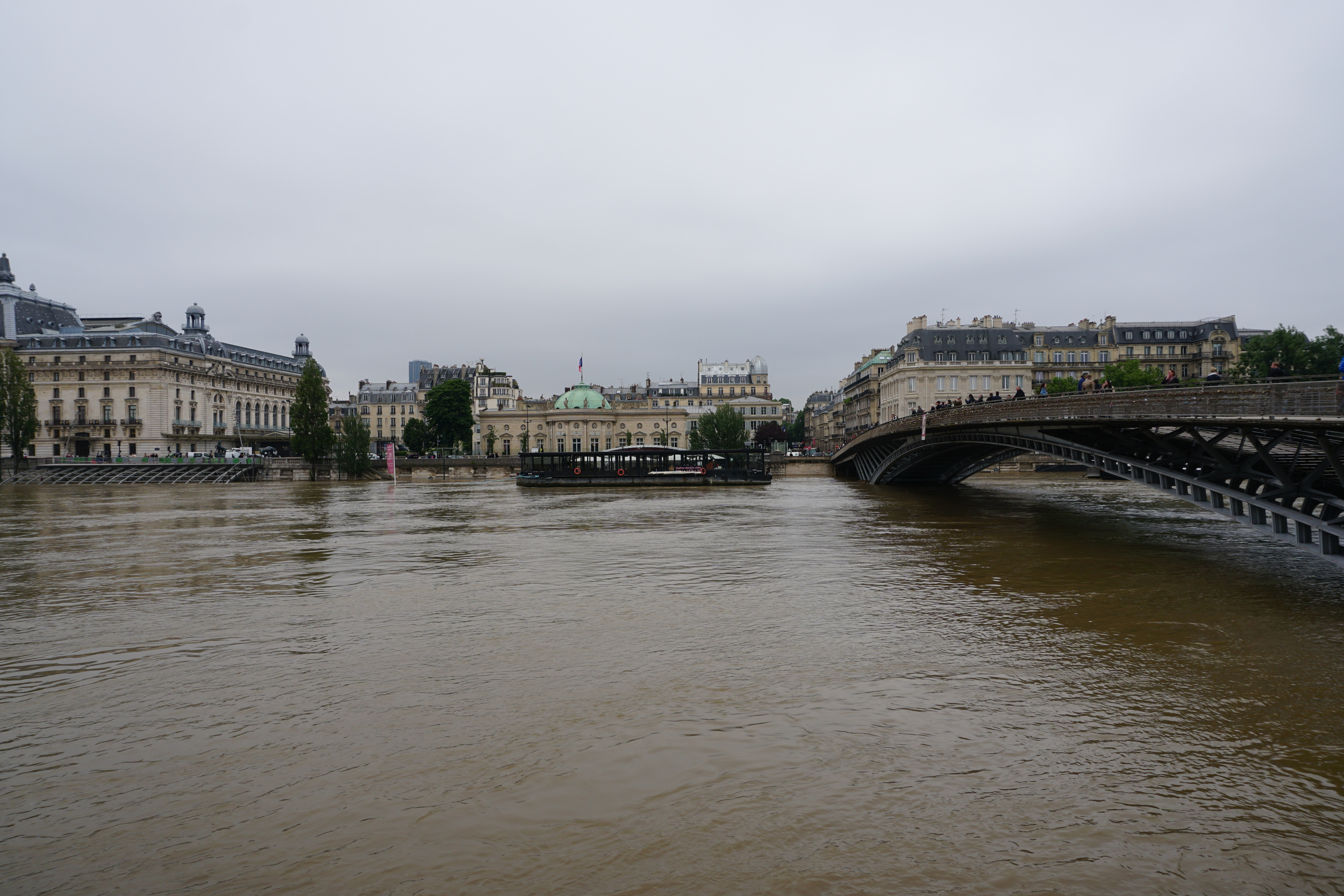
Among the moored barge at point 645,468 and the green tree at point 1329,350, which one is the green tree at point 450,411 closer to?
the moored barge at point 645,468

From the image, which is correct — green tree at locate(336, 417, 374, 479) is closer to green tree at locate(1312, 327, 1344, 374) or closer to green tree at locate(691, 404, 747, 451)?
green tree at locate(691, 404, 747, 451)

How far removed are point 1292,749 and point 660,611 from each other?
10443 mm

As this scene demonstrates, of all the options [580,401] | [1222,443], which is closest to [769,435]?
[580,401]

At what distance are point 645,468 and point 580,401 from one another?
232ft

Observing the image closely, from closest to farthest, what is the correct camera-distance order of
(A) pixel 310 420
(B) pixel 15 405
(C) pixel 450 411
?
(B) pixel 15 405 < (A) pixel 310 420 < (C) pixel 450 411

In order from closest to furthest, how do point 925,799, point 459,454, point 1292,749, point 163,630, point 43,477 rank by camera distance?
point 925,799 < point 1292,749 < point 163,630 < point 43,477 < point 459,454

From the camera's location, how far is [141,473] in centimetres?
9406

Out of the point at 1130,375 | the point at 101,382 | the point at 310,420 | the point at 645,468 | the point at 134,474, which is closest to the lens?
the point at 645,468

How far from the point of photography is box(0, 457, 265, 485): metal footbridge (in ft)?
296

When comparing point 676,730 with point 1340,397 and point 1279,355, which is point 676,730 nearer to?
point 1340,397

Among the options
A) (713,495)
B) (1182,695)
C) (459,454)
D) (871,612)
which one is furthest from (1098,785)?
(459,454)

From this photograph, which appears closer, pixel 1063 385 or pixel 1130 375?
pixel 1063 385

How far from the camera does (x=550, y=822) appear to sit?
284 inches

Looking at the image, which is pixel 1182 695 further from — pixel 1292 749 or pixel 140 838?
pixel 140 838
